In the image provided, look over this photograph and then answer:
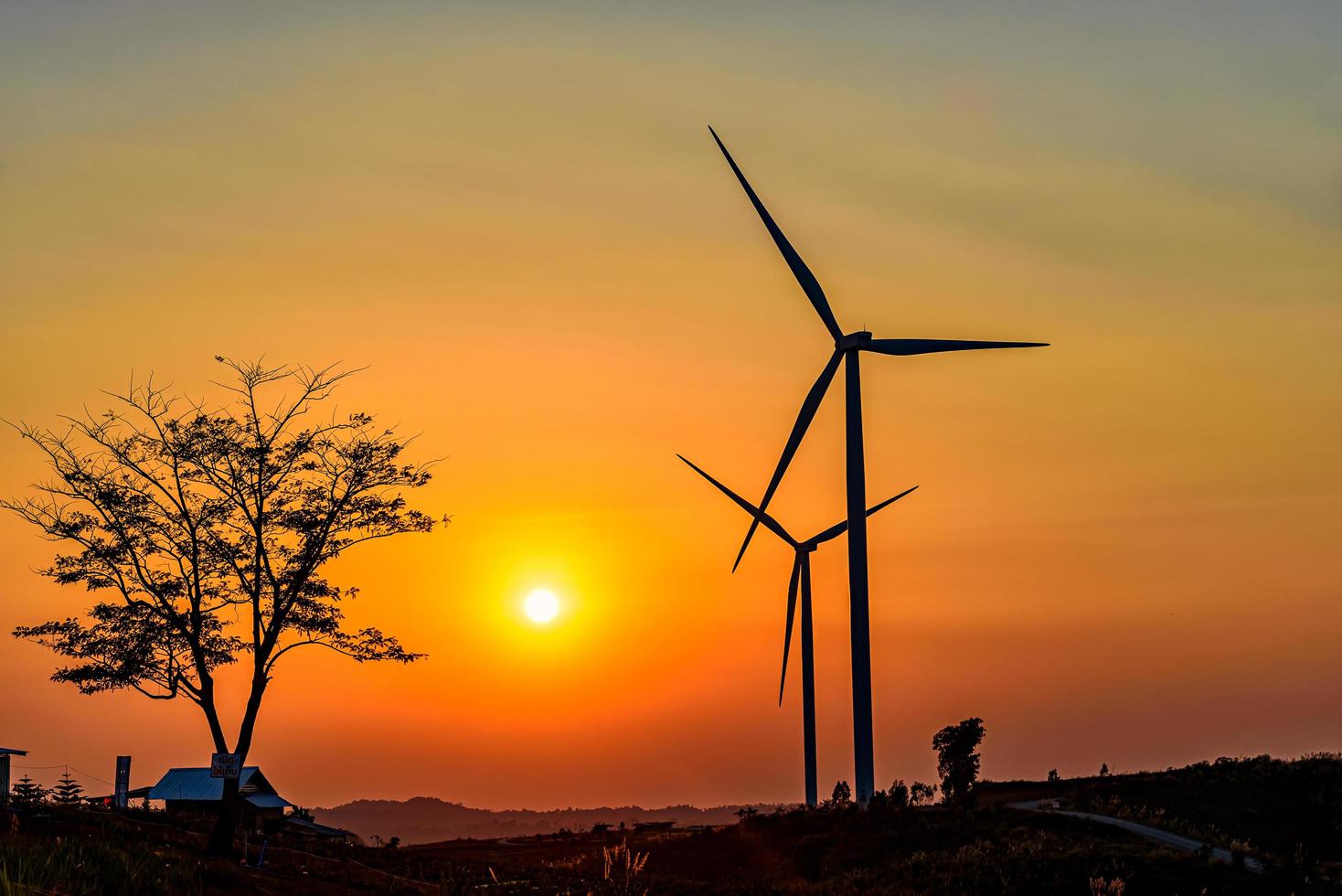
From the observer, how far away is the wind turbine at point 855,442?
6266cm

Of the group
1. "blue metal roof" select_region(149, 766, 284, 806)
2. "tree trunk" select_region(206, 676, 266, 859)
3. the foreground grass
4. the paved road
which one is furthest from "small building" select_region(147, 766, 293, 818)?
the foreground grass

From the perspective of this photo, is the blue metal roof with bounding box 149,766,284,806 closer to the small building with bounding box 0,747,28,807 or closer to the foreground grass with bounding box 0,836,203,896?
the small building with bounding box 0,747,28,807

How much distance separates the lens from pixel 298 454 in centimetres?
5800

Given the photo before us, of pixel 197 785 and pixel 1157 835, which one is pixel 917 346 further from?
pixel 197 785

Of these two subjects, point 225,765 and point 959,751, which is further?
point 959,751

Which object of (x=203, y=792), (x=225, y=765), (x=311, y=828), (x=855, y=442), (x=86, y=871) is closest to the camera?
(x=86, y=871)

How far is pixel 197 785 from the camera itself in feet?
405

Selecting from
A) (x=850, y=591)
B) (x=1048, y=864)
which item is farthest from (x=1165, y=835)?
(x=850, y=591)

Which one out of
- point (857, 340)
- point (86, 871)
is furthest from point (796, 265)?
point (86, 871)

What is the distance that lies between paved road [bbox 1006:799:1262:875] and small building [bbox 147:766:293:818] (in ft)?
257

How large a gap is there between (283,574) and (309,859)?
13.2 meters

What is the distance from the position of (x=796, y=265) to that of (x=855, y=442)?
41.0 ft

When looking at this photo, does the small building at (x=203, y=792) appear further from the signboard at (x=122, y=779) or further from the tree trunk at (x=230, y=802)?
the tree trunk at (x=230, y=802)

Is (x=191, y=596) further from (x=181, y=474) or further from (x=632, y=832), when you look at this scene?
(x=632, y=832)
